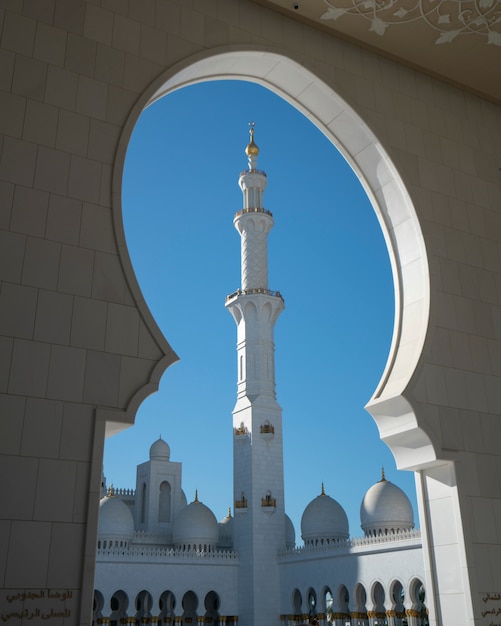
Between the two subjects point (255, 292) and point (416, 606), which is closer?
point (416, 606)

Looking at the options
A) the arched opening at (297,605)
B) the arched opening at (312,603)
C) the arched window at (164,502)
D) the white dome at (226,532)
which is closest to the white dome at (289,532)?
the white dome at (226,532)

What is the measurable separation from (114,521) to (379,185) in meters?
15.4

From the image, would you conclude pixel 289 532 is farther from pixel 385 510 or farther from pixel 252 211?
pixel 252 211

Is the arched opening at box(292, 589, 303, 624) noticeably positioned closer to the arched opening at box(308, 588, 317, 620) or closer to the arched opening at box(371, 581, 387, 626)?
the arched opening at box(308, 588, 317, 620)

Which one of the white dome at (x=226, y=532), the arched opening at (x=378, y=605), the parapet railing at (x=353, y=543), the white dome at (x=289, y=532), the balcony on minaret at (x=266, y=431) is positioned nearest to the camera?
the parapet railing at (x=353, y=543)

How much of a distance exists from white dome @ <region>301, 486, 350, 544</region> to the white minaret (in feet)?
2.29

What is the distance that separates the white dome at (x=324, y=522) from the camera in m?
18.1

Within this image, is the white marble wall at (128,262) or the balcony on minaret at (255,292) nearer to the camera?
the white marble wall at (128,262)

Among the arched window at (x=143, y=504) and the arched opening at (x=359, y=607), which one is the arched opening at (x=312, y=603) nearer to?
the arched opening at (x=359, y=607)

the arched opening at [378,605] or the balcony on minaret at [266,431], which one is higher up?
the balcony on minaret at [266,431]

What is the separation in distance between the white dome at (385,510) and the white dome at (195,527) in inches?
174

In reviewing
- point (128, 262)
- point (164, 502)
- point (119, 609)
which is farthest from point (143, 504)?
point (128, 262)

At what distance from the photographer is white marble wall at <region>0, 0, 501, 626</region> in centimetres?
285

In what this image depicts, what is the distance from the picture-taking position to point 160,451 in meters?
22.6
